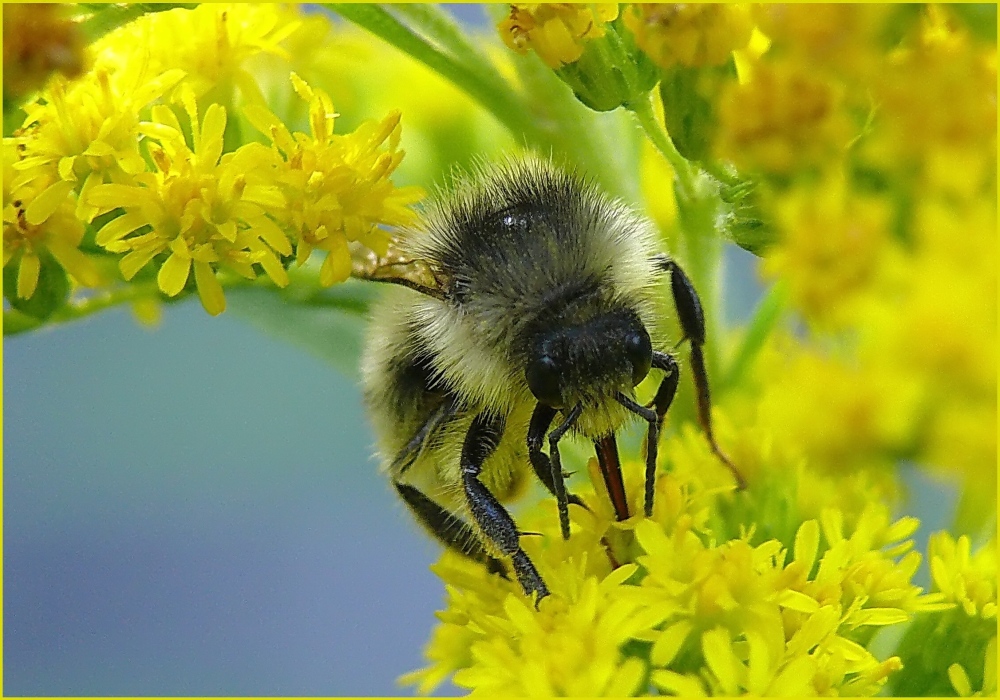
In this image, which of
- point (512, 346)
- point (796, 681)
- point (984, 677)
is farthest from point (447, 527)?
point (984, 677)

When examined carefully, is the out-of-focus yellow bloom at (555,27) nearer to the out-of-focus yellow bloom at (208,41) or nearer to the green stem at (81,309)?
the out-of-focus yellow bloom at (208,41)

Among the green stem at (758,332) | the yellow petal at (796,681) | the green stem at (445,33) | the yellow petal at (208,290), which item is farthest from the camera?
the green stem at (758,332)

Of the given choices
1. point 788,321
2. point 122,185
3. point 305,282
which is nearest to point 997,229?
point 788,321

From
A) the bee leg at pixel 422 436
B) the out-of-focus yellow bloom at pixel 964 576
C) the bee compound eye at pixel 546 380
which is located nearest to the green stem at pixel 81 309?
the bee leg at pixel 422 436

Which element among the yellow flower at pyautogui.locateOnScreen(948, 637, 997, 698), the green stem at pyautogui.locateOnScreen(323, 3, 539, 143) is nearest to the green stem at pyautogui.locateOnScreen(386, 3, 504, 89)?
the green stem at pyautogui.locateOnScreen(323, 3, 539, 143)

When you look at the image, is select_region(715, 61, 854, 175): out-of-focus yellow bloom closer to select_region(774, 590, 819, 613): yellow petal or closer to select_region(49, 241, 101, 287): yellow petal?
select_region(774, 590, 819, 613): yellow petal

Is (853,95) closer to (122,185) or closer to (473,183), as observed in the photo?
(473,183)
